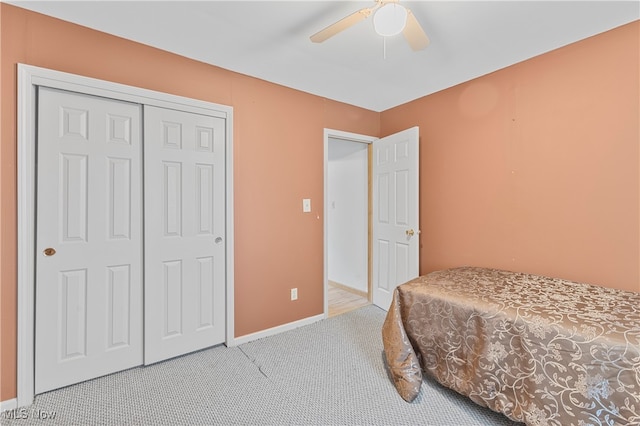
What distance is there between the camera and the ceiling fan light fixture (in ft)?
4.61

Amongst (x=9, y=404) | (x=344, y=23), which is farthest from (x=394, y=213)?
(x=9, y=404)

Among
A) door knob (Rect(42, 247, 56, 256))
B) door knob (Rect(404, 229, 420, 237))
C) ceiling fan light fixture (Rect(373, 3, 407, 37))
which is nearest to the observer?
ceiling fan light fixture (Rect(373, 3, 407, 37))

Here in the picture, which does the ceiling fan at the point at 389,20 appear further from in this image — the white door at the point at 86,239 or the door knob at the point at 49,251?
the door knob at the point at 49,251

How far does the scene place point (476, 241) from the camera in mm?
2666

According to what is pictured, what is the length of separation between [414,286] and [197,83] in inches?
89.3

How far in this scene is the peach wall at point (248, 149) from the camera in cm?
169

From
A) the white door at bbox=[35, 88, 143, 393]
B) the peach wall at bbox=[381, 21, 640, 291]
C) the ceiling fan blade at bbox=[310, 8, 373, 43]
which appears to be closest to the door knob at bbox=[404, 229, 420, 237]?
the peach wall at bbox=[381, 21, 640, 291]

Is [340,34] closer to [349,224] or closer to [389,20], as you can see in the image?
[389,20]

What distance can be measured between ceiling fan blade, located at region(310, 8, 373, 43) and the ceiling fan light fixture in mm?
76

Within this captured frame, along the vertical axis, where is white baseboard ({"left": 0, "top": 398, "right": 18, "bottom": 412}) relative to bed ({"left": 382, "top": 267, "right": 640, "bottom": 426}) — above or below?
below

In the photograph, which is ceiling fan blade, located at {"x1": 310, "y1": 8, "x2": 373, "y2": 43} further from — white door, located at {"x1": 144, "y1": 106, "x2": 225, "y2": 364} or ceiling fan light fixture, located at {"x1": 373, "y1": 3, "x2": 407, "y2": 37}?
white door, located at {"x1": 144, "y1": 106, "x2": 225, "y2": 364}

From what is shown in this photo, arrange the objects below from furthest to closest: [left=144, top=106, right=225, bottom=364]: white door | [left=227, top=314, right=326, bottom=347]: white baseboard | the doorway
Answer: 1. the doorway
2. [left=227, top=314, right=326, bottom=347]: white baseboard
3. [left=144, top=106, right=225, bottom=364]: white door

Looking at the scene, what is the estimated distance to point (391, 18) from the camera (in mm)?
1435

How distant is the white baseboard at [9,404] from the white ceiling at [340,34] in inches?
90.5
